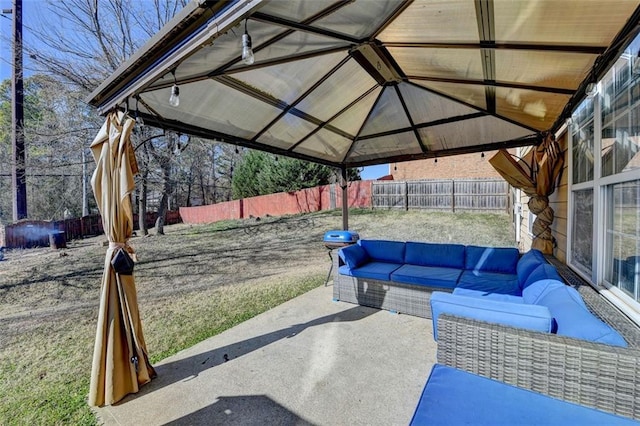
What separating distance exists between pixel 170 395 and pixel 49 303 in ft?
13.7

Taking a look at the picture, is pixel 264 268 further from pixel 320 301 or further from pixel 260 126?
pixel 260 126

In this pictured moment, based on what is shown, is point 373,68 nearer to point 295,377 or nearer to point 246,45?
point 246,45

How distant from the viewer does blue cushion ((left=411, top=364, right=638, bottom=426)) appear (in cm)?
131

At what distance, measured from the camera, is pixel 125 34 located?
9.81 meters

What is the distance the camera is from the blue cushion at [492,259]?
12.5ft

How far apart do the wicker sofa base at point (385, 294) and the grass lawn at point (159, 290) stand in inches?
39.0

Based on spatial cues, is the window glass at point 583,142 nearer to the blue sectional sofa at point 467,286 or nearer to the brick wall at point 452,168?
the blue sectional sofa at point 467,286

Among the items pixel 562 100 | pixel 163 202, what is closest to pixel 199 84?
pixel 562 100

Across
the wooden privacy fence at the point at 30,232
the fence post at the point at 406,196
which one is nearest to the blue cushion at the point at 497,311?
the fence post at the point at 406,196

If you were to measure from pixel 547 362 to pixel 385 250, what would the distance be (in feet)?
10.2

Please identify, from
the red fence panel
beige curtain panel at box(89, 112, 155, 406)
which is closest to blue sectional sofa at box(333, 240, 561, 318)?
beige curtain panel at box(89, 112, 155, 406)

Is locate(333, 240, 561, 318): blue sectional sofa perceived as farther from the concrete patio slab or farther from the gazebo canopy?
the gazebo canopy

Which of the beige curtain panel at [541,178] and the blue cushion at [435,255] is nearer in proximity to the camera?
the beige curtain panel at [541,178]

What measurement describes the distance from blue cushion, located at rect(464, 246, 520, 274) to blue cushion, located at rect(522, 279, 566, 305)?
1.37 meters
